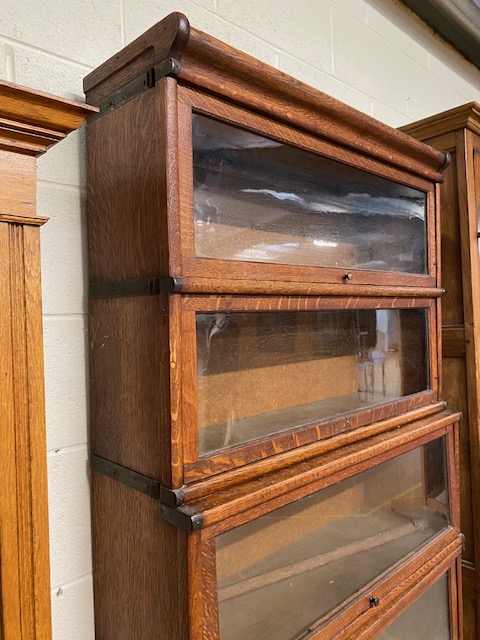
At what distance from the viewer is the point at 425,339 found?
3.92ft

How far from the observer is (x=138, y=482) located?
2.42ft

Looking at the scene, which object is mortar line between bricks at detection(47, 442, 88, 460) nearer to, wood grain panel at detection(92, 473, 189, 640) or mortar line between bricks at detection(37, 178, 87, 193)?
wood grain panel at detection(92, 473, 189, 640)

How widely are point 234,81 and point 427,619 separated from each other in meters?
1.21

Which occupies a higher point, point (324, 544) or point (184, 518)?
point (184, 518)

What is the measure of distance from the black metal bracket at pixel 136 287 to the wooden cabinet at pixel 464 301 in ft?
3.17

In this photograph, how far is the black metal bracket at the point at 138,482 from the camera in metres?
0.68

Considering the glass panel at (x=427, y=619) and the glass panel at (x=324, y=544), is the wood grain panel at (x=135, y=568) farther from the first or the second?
the glass panel at (x=427, y=619)

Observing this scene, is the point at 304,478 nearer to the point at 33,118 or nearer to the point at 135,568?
the point at 135,568

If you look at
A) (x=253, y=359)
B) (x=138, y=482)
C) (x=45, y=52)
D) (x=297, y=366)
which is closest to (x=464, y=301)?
(x=297, y=366)

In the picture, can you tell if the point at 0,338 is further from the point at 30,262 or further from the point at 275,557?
the point at 275,557

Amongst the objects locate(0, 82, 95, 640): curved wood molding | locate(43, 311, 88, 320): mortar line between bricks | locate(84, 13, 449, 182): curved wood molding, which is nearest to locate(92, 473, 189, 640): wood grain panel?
locate(0, 82, 95, 640): curved wood molding

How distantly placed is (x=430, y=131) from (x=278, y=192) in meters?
0.71

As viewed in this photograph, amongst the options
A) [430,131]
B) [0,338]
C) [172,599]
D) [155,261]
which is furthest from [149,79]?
[430,131]

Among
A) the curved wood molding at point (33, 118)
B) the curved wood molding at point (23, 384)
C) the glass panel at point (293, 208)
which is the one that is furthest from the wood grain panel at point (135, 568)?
the curved wood molding at point (33, 118)
